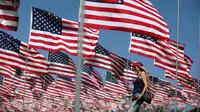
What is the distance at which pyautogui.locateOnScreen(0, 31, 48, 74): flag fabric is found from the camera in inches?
837

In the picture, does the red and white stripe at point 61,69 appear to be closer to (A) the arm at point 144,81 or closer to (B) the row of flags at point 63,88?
(B) the row of flags at point 63,88

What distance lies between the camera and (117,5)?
1160cm

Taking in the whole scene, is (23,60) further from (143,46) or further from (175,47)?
(175,47)

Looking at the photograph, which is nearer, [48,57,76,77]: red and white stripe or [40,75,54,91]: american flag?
[48,57,76,77]: red and white stripe

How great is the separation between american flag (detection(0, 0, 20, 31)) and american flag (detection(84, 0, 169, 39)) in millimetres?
3841

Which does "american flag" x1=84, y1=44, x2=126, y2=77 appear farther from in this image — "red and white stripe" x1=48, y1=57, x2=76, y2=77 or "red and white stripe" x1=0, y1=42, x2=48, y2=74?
"red and white stripe" x1=0, y1=42, x2=48, y2=74

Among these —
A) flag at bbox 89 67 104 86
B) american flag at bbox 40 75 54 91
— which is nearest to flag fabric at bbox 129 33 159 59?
flag at bbox 89 67 104 86

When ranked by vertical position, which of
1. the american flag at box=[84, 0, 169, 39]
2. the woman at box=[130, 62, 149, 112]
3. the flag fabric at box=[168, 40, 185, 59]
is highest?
the american flag at box=[84, 0, 169, 39]

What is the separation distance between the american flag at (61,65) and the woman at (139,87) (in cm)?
1820

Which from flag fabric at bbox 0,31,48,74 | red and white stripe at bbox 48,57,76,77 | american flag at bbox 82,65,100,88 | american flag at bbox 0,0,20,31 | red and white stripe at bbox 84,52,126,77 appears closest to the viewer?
american flag at bbox 0,0,20,31

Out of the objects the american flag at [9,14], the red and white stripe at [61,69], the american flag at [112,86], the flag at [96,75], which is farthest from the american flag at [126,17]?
the american flag at [112,86]

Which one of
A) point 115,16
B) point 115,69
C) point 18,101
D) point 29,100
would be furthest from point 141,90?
point 29,100

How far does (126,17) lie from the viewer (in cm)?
1169

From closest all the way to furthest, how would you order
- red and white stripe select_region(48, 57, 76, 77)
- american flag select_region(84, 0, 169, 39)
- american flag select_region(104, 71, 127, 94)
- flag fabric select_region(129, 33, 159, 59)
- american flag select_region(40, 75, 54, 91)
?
american flag select_region(84, 0, 169, 39) → flag fabric select_region(129, 33, 159, 59) → red and white stripe select_region(48, 57, 76, 77) → american flag select_region(104, 71, 127, 94) → american flag select_region(40, 75, 54, 91)
